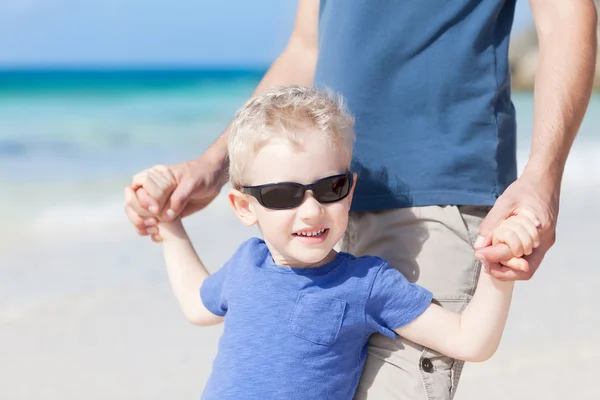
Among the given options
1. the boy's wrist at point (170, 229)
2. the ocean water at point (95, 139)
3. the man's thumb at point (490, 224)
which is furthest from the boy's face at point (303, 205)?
the ocean water at point (95, 139)

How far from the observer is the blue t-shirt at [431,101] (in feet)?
8.07

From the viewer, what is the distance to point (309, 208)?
2197mm

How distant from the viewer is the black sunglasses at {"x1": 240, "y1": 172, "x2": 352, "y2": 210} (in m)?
2.21

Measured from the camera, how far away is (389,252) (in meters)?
2.52

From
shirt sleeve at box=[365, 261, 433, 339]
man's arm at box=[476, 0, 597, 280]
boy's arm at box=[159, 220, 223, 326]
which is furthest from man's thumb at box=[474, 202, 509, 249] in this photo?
boy's arm at box=[159, 220, 223, 326]

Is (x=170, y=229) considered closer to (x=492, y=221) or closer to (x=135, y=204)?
(x=135, y=204)

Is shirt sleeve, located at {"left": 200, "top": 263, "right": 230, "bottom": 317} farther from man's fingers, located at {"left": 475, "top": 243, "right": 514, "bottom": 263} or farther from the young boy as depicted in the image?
man's fingers, located at {"left": 475, "top": 243, "right": 514, "bottom": 263}

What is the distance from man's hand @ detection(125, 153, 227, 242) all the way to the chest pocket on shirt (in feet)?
2.31

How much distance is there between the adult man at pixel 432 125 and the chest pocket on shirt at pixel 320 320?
19 cm

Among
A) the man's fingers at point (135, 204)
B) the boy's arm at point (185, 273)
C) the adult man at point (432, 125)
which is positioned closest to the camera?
the adult man at point (432, 125)

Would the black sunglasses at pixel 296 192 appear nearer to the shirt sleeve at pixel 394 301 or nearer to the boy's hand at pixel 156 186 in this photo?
the shirt sleeve at pixel 394 301

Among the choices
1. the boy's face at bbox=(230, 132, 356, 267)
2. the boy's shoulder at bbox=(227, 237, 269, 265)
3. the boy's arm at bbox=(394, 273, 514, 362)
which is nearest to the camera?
the boy's arm at bbox=(394, 273, 514, 362)

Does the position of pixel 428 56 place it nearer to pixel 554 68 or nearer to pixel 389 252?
pixel 554 68

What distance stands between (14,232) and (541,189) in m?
6.84
